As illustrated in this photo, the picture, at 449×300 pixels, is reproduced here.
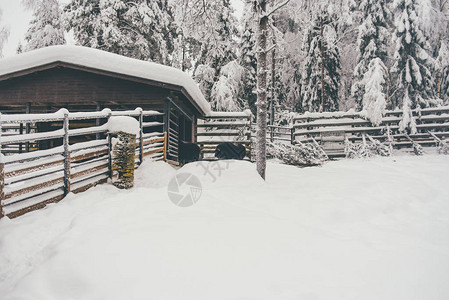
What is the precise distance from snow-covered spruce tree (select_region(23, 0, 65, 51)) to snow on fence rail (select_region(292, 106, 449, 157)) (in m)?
17.3

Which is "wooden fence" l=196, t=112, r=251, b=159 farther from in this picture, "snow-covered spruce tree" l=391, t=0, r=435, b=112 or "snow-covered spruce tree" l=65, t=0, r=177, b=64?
"snow-covered spruce tree" l=65, t=0, r=177, b=64

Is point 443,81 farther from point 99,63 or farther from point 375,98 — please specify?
point 99,63

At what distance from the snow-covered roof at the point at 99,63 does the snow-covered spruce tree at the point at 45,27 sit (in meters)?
11.6

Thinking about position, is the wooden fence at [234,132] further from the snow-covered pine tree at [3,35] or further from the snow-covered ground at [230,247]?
the snow-covered pine tree at [3,35]

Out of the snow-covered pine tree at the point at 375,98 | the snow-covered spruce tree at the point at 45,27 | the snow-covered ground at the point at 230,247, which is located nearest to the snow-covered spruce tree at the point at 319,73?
the snow-covered pine tree at the point at 375,98

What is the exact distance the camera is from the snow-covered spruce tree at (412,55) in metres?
12.7

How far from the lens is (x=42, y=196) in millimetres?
3957

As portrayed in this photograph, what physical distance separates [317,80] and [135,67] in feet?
50.8

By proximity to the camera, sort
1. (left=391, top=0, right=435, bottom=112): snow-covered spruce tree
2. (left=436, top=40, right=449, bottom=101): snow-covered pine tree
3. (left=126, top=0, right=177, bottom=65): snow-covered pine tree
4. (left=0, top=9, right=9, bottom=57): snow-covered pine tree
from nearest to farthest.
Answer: (left=391, top=0, right=435, bottom=112): snow-covered spruce tree < (left=0, top=9, right=9, bottom=57): snow-covered pine tree < (left=436, top=40, right=449, bottom=101): snow-covered pine tree < (left=126, top=0, right=177, bottom=65): snow-covered pine tree

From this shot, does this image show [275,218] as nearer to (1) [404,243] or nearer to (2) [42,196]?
(1) [404,243]

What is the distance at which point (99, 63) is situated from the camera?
8.48 metres

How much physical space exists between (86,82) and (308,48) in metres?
16.7

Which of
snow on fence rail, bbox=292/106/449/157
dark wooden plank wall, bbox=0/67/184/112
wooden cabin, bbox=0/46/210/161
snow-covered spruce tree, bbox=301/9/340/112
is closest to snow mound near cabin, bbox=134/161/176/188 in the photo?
wooden cabin, bbox=0/46/210/161

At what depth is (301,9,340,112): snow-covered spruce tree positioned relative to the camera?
19297 mm
